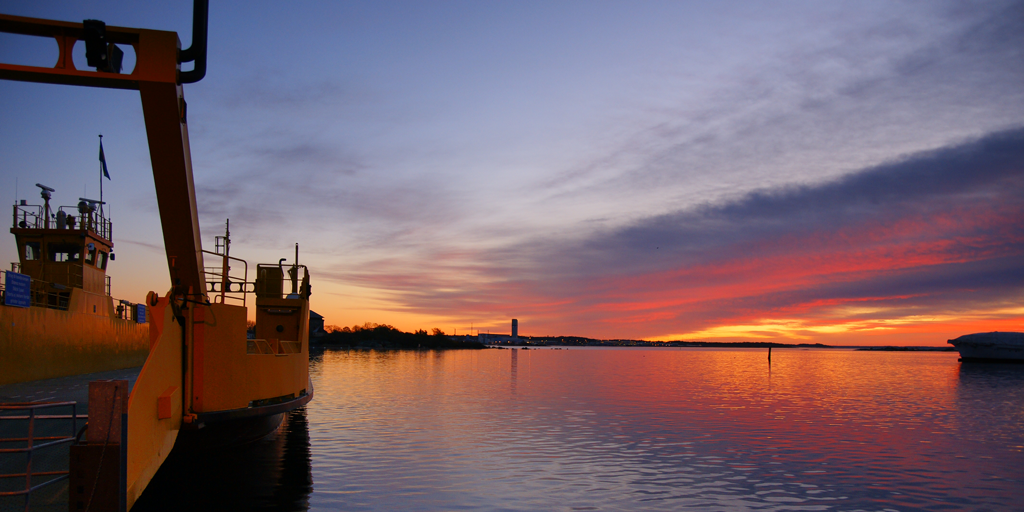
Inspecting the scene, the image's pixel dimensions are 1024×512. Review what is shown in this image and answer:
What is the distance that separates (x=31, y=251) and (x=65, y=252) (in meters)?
1.40

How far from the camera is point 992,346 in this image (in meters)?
111

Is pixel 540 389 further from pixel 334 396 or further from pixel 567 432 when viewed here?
pixel 567 432

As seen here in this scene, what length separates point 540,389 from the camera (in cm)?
4884

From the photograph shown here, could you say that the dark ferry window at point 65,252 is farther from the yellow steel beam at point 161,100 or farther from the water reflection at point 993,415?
the water reflection at point 993,415

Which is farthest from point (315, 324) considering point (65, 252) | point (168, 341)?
point (168, 341)

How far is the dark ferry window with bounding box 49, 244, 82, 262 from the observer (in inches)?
1216

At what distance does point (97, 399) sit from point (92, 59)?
5408 millimetres

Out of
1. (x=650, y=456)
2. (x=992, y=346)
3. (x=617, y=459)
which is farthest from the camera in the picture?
(x=992, y=346)

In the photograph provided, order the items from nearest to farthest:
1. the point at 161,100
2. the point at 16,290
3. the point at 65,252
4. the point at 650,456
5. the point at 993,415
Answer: the point at 161,100, the point at 650,456, the point at 16,290, the point at 65,252, the point at 993,415

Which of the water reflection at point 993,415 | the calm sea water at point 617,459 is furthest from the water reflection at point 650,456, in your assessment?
the water reflection at point 993,415

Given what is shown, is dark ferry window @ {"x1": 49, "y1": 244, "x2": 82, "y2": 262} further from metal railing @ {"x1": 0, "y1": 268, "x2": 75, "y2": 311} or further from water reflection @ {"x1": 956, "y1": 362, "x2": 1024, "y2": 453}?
water reflection @ {"x1": 956, "y1": 362, "x2": 1024, "y2": 453}

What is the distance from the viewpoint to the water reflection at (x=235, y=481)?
13.6 meters

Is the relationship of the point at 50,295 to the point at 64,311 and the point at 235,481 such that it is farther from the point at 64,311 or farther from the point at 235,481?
the point at 235,481

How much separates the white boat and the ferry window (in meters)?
139
